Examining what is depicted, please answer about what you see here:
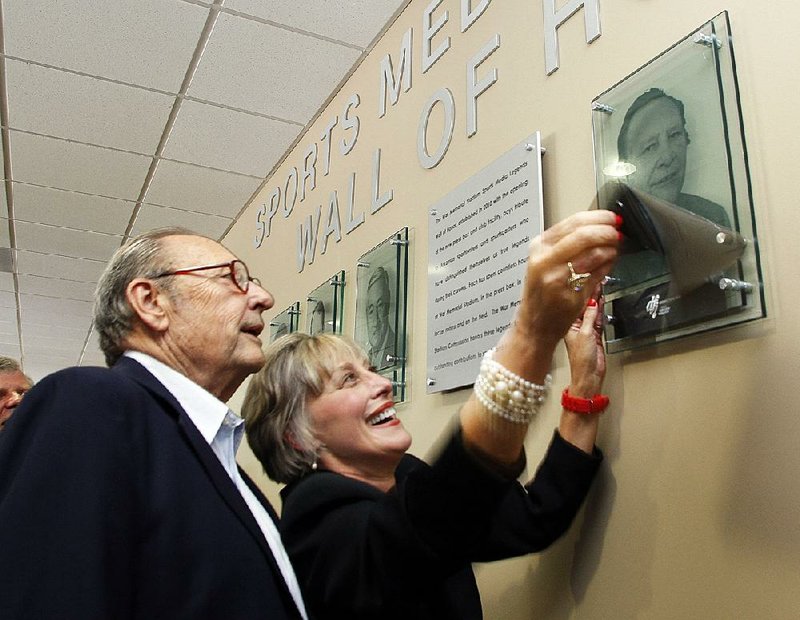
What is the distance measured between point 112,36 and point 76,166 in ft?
3.75

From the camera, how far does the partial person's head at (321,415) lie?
128 cm

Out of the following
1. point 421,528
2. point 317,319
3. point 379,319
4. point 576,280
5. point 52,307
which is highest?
point 52,307

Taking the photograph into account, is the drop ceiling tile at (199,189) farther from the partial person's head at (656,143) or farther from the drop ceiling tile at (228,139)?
the partial person's head at (656,143)

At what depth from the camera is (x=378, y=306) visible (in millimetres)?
1869

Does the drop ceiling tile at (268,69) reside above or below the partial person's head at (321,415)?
above

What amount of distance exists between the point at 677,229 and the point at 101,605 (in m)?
0.85

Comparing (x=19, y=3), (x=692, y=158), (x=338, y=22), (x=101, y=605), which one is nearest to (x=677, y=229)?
(x=692, y=158)

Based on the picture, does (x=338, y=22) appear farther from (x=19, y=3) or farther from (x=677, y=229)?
(x=677, y=229)

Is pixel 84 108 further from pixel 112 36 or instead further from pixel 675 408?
pixel 675 408

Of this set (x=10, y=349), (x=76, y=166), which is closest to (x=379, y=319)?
(x=76, y=166)

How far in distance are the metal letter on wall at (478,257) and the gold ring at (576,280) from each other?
0.55 meters

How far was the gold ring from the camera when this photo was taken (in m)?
0.71

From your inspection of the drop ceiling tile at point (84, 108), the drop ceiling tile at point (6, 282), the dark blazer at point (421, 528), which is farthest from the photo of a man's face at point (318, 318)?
the drop ceiling tile at point (6, 282)

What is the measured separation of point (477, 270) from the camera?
1.44 meters
